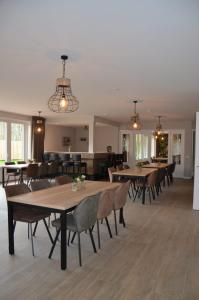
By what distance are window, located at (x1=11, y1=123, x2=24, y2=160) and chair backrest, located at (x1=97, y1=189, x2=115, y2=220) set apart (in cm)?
731

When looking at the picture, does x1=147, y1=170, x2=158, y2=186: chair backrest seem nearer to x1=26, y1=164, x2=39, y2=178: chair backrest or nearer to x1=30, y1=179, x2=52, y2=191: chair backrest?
x1=30, y1=179, x2=52, y2=191: chair backrest

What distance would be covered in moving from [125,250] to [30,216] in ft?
4.51

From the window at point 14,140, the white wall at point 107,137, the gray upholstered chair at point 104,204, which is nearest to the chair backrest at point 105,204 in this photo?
the gray upholstered chair at point 104,204

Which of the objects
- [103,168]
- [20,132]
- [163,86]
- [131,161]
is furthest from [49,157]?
[163,86]

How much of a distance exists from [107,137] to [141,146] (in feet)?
6.56

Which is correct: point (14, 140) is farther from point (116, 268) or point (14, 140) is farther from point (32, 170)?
point (116, 268)

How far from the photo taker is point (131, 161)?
12.5 m

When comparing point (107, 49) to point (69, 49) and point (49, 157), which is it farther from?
point (49, 157)

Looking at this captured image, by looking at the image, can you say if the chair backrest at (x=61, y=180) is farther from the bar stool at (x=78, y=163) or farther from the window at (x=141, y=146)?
the window at (x=141, y=146)

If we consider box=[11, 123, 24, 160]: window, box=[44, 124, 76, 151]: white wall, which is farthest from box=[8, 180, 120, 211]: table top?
box=[44, 124, 76, 151]: white wall

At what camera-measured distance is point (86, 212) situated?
285cm

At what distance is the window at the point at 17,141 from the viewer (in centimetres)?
976

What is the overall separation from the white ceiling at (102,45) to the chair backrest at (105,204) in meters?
1.94

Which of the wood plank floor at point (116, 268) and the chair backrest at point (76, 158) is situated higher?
the chair backrest at point (76, 158)
